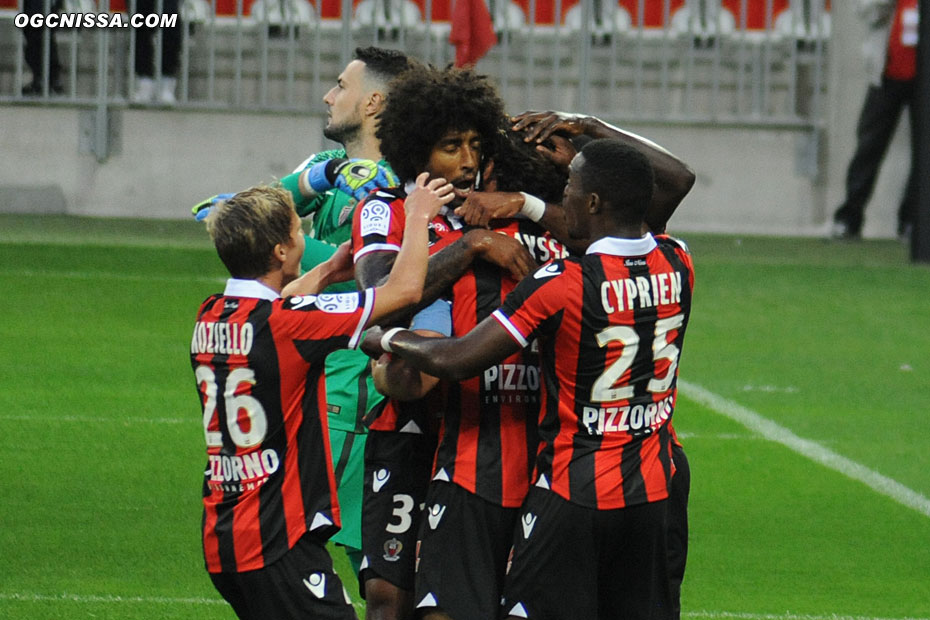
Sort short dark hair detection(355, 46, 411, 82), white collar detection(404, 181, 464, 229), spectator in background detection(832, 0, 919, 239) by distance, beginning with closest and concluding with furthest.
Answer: white collar detection(404, 181, 464, 229)
short dark hair detection(355, 46, 411, 82)
spectator in background detection(832, 0, 919, 239)

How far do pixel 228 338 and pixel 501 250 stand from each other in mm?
722

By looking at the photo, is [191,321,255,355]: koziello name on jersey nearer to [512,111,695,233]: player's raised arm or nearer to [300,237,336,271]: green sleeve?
[512,111,695,233]: player's raised arm

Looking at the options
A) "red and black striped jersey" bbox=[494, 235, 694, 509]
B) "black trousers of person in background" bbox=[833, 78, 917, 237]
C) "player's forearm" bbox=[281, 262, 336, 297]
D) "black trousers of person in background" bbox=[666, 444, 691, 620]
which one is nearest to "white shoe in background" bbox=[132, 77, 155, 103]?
"black trousers of person in background" bbox=[833, 78, 917, 237]

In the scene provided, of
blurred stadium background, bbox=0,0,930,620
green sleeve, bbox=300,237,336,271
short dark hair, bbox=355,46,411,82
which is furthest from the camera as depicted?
blurred stadium background, bbox=0,0,930,620

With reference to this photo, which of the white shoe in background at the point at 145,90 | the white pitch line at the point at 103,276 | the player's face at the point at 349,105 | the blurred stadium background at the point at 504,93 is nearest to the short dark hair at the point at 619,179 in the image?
the player's face at the point at 349,105

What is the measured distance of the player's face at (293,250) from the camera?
14.4 feet

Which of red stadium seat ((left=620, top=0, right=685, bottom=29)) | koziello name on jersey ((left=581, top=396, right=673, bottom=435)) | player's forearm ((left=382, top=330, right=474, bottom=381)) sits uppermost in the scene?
red stadium seat ((left=620, top=0, right=685, bottom=29))

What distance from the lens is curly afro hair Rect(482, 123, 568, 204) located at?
4629 mm

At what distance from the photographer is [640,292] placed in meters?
4.24

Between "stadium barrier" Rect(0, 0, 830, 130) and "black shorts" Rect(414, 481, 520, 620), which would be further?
"stadium barrier" Rect(0, 0, 830, 130)

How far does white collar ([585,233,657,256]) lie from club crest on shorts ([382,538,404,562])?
1.04 m

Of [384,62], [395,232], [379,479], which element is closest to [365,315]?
[395,232]

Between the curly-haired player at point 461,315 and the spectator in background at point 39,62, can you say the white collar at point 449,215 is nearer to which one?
the curly-haired player at point 461,315

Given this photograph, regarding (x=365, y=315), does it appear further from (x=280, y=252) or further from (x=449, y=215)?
(x=449, y=215)
